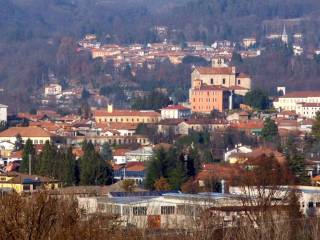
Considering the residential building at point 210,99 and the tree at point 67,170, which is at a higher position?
the residential building at point 210,99

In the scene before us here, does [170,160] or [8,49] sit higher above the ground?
[8,49]

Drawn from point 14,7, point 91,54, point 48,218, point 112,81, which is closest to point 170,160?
point 48,218

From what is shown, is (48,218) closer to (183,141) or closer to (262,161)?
(262,161)

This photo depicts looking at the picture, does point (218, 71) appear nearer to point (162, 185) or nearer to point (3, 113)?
point (3, 113)

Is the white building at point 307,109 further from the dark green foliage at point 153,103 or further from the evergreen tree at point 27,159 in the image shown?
the evergreen tree at point 27,159

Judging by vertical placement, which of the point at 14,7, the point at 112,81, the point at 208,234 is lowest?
the point at 208,234

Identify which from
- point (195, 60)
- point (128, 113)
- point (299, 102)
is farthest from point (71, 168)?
point (195, 60)


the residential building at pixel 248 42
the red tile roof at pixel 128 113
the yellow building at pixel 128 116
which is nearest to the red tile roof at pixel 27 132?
the yellow building at pixel 128 116
